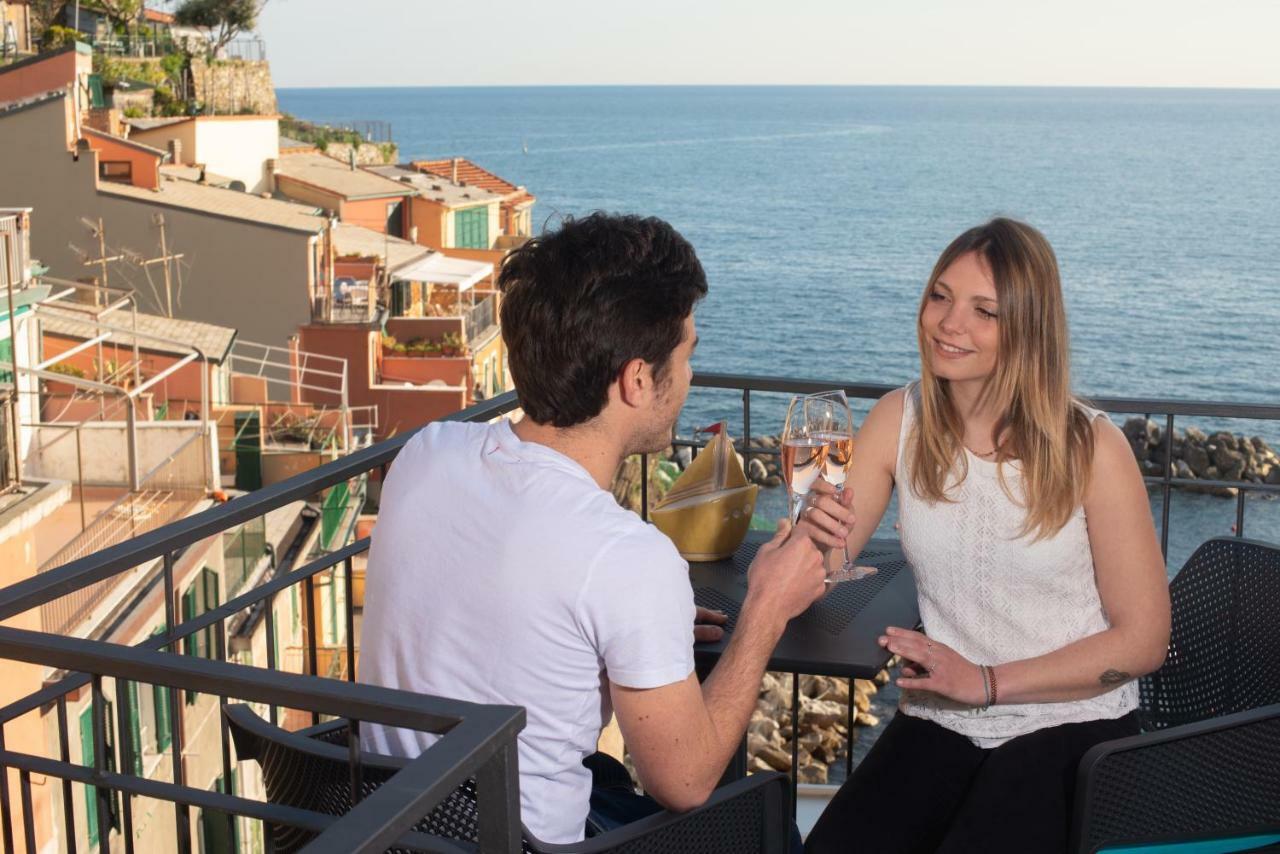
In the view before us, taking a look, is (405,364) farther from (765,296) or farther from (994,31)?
(994,31)

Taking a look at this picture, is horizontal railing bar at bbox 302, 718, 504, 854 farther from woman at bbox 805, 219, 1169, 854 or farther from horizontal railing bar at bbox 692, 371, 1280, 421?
horizontal railing bar at bbox 692, 371, 1280, 421

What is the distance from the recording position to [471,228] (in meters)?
46.1

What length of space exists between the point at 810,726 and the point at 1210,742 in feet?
64.1

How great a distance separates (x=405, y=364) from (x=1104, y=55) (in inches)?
4946

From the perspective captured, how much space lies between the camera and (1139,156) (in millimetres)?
128625

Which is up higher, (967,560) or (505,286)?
(505,286)

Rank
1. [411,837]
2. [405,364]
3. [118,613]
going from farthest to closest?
[405,364] < [118,613] < [411,837]

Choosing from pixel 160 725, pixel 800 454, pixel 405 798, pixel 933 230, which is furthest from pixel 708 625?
pixel 933 230

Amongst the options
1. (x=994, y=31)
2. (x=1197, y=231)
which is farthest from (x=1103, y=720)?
(x=994, y=31)

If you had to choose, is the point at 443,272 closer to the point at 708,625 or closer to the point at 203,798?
the point at 708,625

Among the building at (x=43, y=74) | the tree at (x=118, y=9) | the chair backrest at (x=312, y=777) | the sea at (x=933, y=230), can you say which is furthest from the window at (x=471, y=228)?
the chair backrest at (x=312, y=777)

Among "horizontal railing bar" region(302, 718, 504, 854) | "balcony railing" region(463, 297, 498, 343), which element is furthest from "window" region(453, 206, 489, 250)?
"horizontal railing bar" region(302, 718, 504, 854)

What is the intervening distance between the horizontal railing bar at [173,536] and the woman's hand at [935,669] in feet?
3.18

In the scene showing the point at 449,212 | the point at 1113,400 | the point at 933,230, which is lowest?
the point at 933,230
